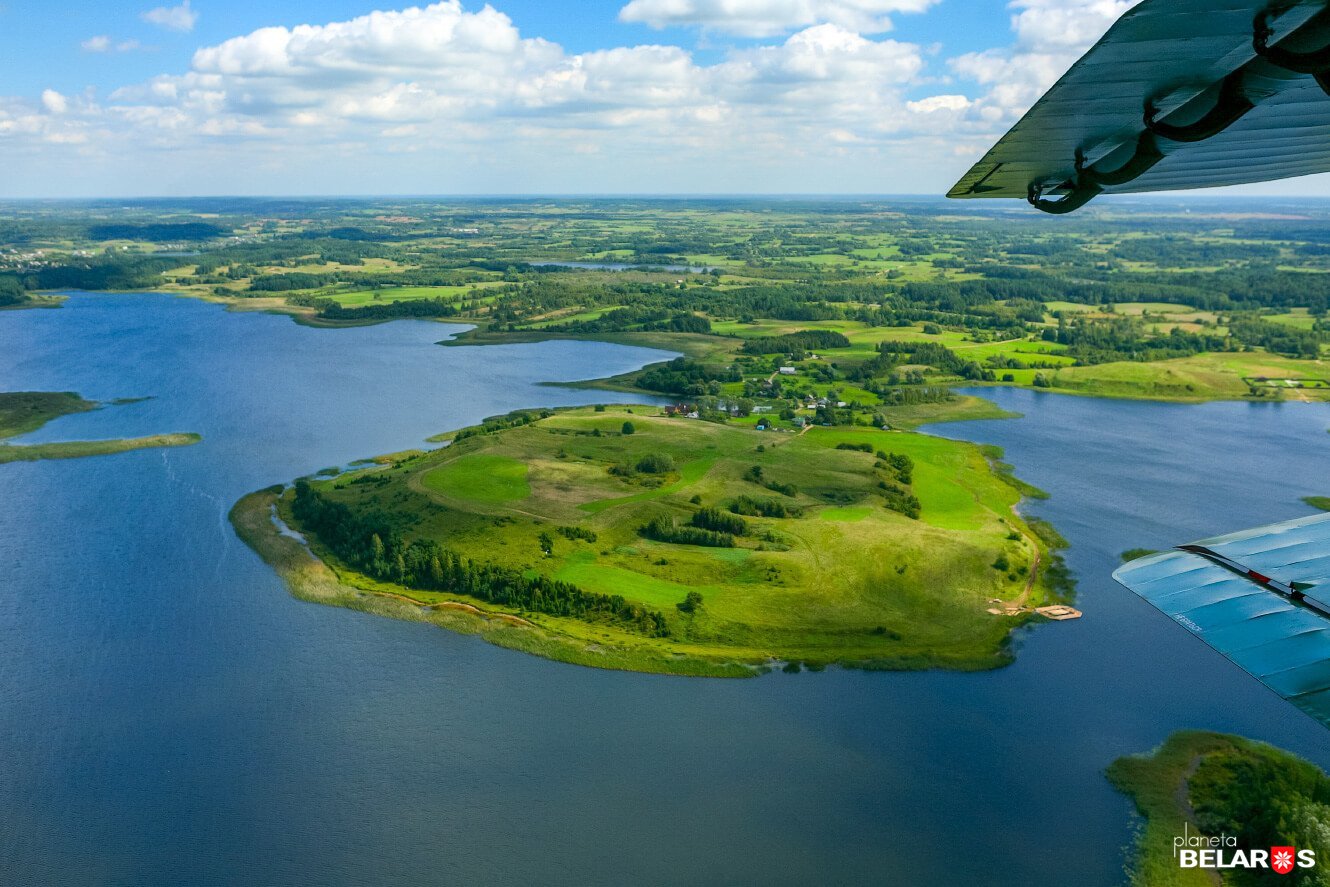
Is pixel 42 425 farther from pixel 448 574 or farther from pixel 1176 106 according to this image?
pixel 1176 106

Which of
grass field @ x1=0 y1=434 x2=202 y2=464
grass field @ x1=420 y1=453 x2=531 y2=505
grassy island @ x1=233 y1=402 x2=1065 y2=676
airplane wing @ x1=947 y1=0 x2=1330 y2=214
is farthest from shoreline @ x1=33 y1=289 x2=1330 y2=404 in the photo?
airplane wing @ x1=947 y1=0 x2=1330 y2=214

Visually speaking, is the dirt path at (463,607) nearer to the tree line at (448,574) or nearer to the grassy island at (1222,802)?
the tree line at (448,574)

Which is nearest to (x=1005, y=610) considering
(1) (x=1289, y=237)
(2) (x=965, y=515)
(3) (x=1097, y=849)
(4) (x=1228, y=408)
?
(2) (x=965, y=515)

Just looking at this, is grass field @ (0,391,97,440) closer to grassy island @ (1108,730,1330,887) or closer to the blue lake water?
the blue lake water

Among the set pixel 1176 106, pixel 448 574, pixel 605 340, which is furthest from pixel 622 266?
pixel 1176 106

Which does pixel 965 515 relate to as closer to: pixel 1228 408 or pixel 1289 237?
pixel 1228 408
